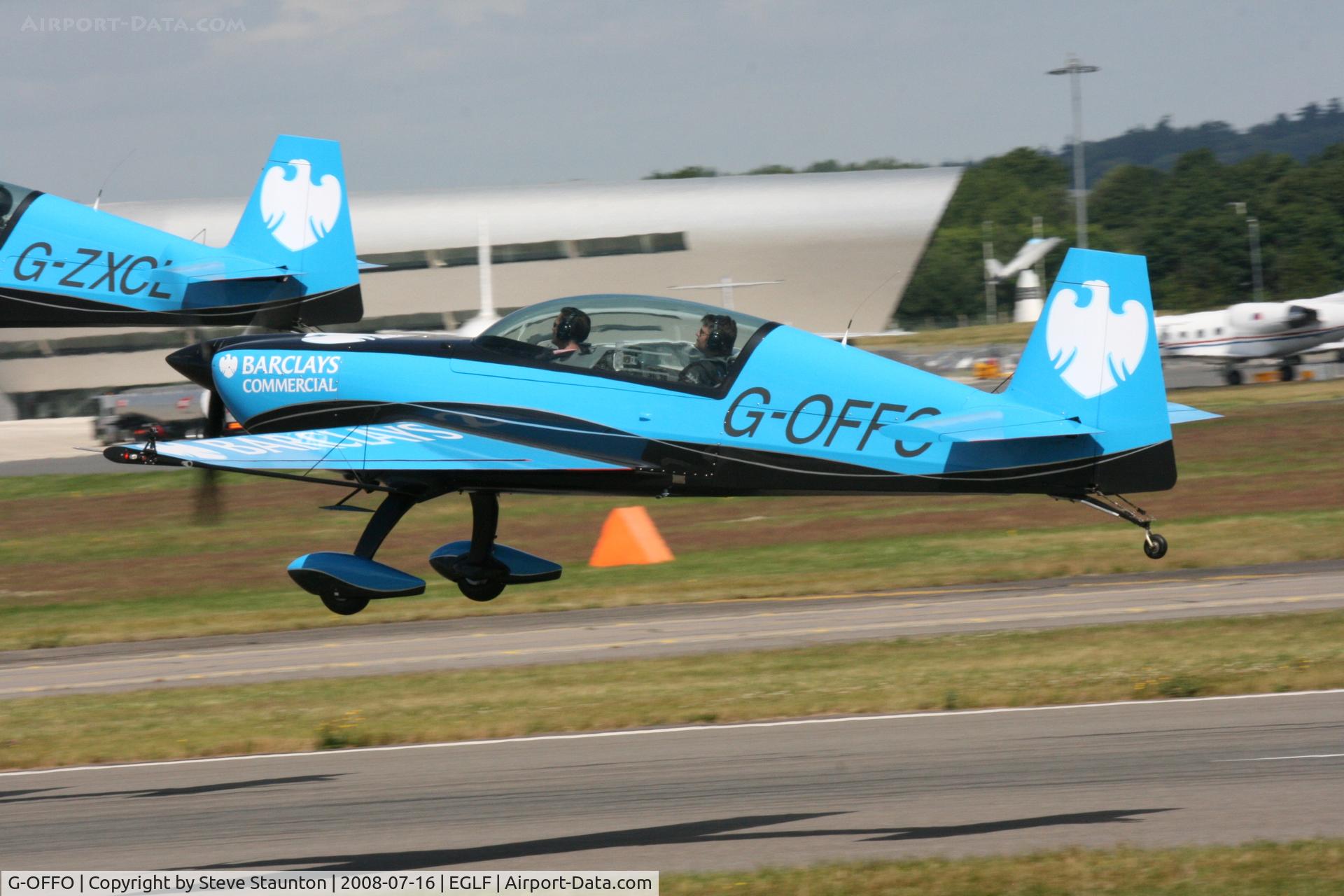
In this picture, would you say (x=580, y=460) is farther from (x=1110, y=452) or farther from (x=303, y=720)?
(x=303, y=720)

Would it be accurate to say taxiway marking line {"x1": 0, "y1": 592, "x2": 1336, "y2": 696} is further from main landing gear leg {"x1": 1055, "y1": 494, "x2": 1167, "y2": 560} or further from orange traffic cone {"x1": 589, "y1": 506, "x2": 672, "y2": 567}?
main landing gear leg {"x1": 1055, "y1": 494, "x2": 1167, "y2": 560}

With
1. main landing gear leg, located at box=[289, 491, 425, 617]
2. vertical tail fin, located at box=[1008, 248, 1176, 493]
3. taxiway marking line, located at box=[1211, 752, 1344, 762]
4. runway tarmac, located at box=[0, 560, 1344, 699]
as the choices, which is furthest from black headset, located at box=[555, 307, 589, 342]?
runway tarmac, located at box=[0, 560, 1344, 699]

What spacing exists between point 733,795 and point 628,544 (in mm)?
16093

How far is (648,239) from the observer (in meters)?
68.5

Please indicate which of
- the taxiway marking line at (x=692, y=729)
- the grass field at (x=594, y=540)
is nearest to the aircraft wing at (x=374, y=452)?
the taxiway marking line at (x=692, y=729)

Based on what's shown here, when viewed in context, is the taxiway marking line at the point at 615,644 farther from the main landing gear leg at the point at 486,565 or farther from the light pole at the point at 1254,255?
the light pole at the point at 1254,255

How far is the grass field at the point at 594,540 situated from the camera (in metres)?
24.6

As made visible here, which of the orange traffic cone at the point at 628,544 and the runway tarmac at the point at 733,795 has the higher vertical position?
the runway tarmac at the point at 733,795

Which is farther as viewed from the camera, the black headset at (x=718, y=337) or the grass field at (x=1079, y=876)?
the black headset at (x=718, y=337)

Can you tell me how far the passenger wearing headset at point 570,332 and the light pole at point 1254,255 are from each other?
106 m

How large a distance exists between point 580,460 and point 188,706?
975cm

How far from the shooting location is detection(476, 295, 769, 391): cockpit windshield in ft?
30.6

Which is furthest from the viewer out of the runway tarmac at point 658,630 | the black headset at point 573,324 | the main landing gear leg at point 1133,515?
the runway tarmac at point 658,630

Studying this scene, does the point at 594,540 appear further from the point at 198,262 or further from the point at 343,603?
the point at 343,603
